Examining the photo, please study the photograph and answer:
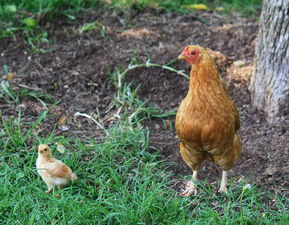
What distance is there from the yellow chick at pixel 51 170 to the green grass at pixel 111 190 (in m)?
0.07

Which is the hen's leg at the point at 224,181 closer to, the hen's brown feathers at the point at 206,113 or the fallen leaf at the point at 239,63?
the hen's brown feathers at the point at 206,113

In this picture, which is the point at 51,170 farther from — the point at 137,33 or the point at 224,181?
the point at 137,33

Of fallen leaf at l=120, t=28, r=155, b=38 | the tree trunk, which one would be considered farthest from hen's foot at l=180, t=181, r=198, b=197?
fallen leaf at l=120, t=28, r=155, b=38

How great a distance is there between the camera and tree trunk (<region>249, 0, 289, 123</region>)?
5.06 metres

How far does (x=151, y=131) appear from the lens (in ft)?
17.5

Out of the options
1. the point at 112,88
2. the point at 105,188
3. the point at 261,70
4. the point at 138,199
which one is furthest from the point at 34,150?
the point at 261,70

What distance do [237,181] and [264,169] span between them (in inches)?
10.9

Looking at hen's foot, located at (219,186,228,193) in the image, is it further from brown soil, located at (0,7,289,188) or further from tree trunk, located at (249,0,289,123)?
tree trunk, located at (249,0,289,123)

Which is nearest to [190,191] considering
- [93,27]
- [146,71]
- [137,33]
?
[146,71]

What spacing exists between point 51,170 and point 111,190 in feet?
1.79

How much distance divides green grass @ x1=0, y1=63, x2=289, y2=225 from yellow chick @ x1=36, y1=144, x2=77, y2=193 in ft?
0.24

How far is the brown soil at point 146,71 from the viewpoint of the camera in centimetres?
495

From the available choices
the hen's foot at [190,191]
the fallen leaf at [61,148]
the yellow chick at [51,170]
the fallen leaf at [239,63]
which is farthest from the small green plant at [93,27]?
the hen's foot at [190,191]

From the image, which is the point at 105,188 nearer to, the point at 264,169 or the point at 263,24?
the point at 264,169
